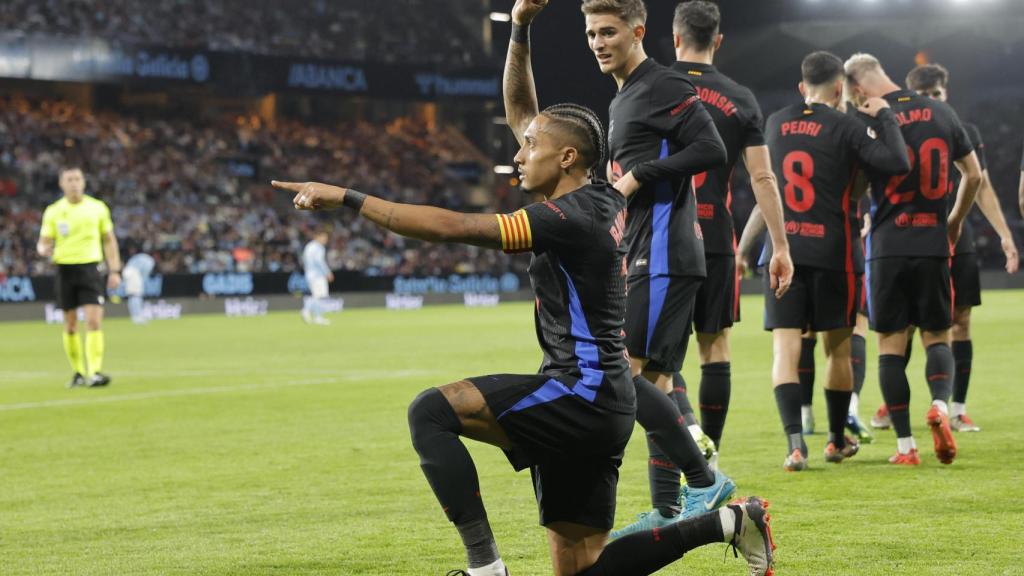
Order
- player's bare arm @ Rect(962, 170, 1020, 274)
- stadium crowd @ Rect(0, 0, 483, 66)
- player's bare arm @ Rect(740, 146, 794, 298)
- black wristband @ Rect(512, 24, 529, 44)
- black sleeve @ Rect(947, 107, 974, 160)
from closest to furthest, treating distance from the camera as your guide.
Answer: black wristband @ Rect(512, 24, 529, 44) < player's bare arm @ Rect(740, 146, 794, 298) < black sleeve @ Rect(947, 107, 974, 160) < player's bare arm @ Rect(962, 170, 1020, 274) < stadium crowd @ Rect(0, 0, 483, 66)

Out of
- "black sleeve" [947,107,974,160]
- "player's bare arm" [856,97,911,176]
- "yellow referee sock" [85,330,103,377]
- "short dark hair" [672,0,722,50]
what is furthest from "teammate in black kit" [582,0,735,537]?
"yellow referee sock" [85,330,103,377]

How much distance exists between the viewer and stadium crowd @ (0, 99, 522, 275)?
3738 cm

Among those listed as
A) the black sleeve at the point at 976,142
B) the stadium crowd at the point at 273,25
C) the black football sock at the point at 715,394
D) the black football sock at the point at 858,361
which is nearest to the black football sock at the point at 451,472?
the black football sock at the point at 715,394

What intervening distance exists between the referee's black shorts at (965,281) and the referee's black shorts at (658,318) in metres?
4.25

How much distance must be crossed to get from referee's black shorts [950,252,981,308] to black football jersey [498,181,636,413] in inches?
233

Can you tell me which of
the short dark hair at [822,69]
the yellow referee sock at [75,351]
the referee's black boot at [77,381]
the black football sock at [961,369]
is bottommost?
the referee's black boot at [77,381]

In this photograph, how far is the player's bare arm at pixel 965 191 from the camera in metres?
8.23

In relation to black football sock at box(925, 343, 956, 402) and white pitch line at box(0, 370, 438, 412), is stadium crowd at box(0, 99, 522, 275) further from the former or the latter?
black football sock at box(925, 343, 956, 402)

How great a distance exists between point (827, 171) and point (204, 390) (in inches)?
312

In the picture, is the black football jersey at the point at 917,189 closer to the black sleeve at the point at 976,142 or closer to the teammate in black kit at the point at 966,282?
the teammate in black kit at the point at 966,282

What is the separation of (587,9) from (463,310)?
2795cm

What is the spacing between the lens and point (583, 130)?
4.21 m

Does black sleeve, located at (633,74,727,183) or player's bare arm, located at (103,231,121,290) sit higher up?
black sleeve, located at (633,74,727,183)

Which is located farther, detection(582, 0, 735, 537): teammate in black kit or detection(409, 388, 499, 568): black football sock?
detection(582, 0, 735, 537): teammate in black kit
